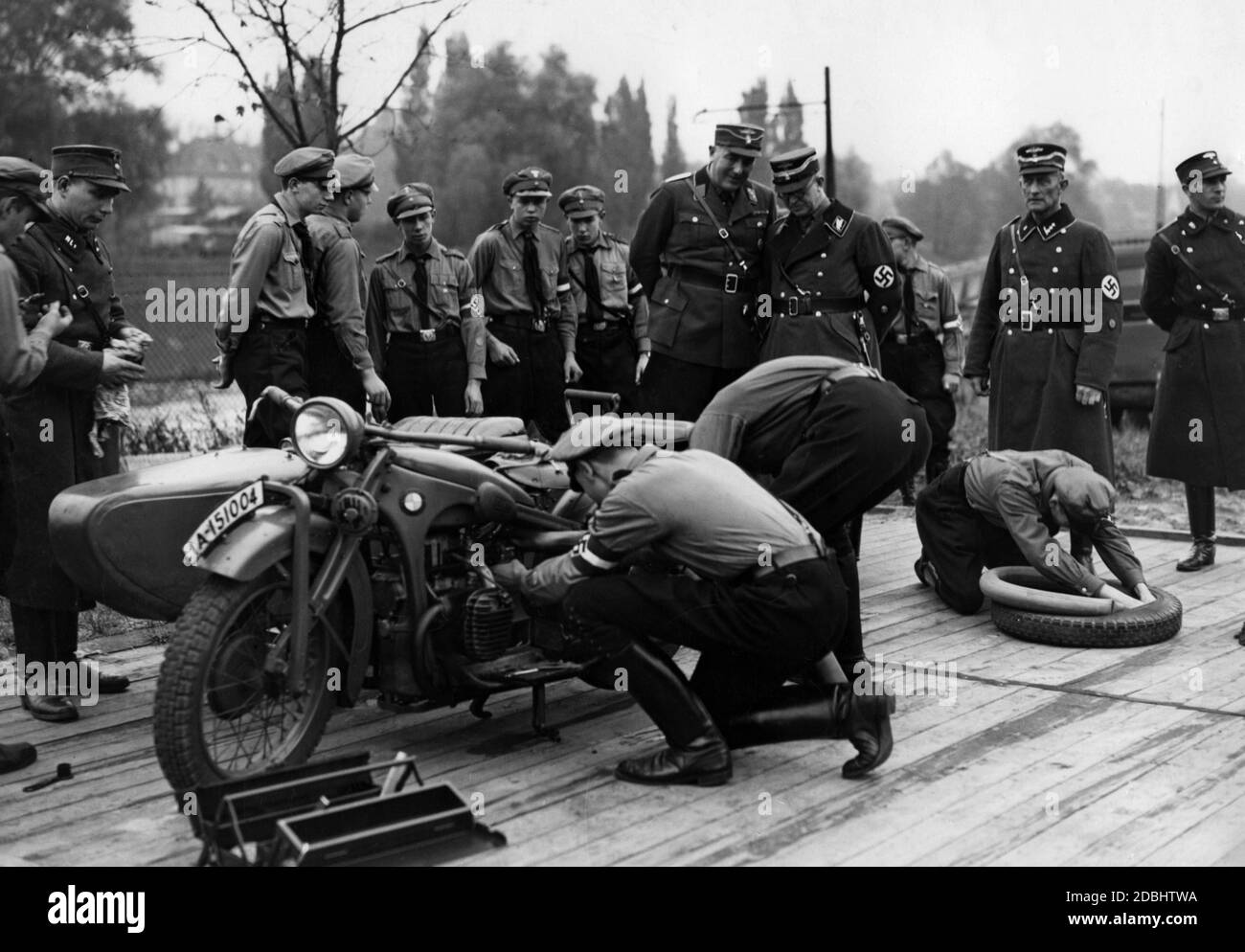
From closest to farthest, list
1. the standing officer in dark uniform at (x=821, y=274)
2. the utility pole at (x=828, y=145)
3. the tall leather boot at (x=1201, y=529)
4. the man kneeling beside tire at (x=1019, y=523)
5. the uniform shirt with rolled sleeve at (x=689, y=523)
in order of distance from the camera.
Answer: the uniform shirt with rolled sleeve at (x=689, y=523)
the man kneeling beside tire at (x=1019, y=523)
the standing officer in dark uniform at (x=821, y=274)
the tall leather boot at (x=1201, y=529)
the utility pole at (x=828, y=145)

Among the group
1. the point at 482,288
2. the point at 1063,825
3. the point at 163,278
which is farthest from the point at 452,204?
the point at 1063,825

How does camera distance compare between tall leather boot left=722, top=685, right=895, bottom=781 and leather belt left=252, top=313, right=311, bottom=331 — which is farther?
leather belt left=252, top=313, right=311, bottom=331

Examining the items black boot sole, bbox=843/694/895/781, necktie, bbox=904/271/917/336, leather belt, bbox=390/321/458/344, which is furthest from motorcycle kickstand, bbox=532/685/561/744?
necktie, bbox=904/271/917/336

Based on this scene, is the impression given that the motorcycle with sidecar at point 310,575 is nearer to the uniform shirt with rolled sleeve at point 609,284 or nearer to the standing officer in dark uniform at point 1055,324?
the standing officer in dark uniform at point 1055,324

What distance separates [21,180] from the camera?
482 centimetres

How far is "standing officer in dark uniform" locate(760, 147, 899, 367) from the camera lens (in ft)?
21.5

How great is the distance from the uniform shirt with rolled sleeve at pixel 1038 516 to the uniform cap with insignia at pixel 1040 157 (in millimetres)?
1395

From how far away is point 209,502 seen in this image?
14.1 feet

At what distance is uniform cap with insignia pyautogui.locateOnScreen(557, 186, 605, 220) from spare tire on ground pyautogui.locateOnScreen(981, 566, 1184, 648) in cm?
372

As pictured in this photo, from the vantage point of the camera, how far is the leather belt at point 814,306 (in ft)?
21.6

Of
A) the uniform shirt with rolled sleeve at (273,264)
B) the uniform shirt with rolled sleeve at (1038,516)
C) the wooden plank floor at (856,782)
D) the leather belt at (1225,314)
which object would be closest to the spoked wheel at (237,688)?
the wooden plank floor at (856,782)

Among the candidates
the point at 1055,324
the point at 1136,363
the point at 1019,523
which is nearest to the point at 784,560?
the point at 1019,523

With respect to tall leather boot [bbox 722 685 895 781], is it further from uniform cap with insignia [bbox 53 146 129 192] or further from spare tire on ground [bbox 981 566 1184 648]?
uniform cap with insignia [bbox 53 146 129 192]
